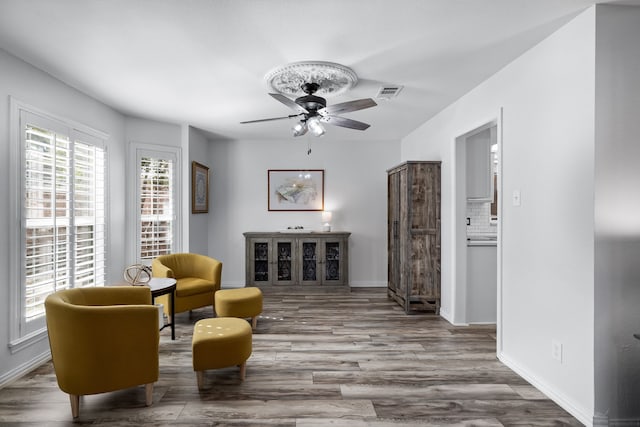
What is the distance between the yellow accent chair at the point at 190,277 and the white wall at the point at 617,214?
12.2 feet

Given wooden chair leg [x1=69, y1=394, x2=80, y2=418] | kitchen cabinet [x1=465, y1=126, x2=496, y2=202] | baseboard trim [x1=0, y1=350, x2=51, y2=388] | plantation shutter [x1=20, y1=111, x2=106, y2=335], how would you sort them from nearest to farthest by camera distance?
wooden chair leg [x1=69, y1=394, x2=80, y2=418], baseboard trim [x1=0, y1=350, x2=51, y2=388], plantation shutter [x1=20, y1=111, x2=106, y2=335], kitchen cabinet [x1=465, y1=126, x2=496, y2=202]

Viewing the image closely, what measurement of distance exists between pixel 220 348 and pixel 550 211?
8.51 feet

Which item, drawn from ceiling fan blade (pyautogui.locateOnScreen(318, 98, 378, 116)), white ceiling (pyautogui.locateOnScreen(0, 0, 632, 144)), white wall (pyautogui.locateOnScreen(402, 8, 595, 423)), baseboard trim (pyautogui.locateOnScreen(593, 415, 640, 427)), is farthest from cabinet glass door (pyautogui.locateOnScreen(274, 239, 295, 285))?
baseboard trim (pyautogui.locateOnScreen(593, 415, 640, 427))

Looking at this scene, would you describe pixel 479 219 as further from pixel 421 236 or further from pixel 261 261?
pixel 261 261

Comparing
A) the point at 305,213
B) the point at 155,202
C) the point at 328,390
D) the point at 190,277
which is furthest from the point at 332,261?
the point at 328,390

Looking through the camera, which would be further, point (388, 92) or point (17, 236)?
point (388, 92)

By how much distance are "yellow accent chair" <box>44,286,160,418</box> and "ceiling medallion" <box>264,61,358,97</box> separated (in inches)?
Result: 84.8

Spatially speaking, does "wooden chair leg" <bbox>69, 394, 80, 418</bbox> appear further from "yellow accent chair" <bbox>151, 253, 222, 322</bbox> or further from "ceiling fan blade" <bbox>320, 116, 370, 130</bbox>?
"ceiling fan blade" <bbox>320, 116, 370, 130</bbox>

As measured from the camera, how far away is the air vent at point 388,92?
11.8 ft

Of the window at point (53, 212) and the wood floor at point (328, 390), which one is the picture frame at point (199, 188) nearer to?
the window at point (53, 212)

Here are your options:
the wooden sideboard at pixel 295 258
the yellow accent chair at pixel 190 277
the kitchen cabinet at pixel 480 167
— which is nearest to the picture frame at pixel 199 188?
the wooden sideboard at pixel 295 258

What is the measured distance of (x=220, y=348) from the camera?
8.86 ft

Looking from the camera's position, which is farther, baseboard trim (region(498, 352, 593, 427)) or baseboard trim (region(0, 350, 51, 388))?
baseboard trim (region(0, 350, 51, 388))

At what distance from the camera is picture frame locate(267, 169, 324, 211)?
20.4 ft
